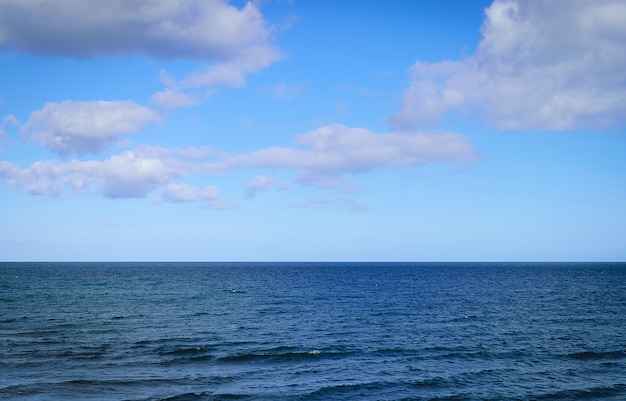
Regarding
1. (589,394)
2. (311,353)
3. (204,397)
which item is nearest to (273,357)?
(311,353)

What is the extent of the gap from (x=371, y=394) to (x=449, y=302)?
52974 mm

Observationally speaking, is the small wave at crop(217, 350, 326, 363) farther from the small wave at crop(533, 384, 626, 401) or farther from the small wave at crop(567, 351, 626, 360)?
the small wave at crop(567, 351, 626, 360)

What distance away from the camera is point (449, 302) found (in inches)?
3086

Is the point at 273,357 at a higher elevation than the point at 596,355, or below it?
below

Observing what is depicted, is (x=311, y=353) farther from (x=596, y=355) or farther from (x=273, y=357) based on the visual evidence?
(x=596, y=355)

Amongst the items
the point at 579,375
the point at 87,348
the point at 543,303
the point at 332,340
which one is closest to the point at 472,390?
the point at 579,375

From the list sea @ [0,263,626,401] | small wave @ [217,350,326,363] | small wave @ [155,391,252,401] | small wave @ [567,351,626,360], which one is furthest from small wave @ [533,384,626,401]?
small wave @ [155,391,252,401]

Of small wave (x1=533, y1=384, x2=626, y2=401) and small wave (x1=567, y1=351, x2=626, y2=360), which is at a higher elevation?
small wave (x1=567, y1=351, x2=626, y2=360)

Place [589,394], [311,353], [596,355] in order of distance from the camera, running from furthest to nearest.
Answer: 1. [311,353]
2. [596,355]
3. [589,394]

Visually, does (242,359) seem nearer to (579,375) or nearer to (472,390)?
(472,390)

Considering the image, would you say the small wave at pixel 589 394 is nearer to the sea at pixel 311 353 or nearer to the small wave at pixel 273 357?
the sea at pixel 311 353

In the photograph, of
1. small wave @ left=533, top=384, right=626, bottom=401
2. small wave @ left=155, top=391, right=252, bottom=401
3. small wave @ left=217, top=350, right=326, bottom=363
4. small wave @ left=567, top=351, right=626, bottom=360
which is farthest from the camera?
small wave @ left=567, top=351, right=626, bottom=360

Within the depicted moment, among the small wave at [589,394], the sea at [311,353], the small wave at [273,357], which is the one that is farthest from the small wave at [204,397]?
the small wave at [589,394]

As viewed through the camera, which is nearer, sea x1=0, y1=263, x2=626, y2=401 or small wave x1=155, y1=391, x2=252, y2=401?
small wave x1=155, y1=391, x2=252, y2=401
